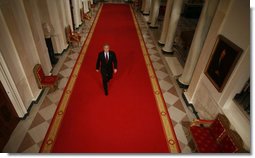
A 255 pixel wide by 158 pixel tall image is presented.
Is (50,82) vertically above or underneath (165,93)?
above

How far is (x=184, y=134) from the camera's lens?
14.1ft

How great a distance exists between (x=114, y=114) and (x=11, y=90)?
8.39 ft

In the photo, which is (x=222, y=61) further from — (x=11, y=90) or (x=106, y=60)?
A: (x=11, y=90)

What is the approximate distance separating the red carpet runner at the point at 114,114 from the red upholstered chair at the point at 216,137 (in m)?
0.60

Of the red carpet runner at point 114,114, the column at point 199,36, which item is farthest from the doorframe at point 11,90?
the column at point 199,36

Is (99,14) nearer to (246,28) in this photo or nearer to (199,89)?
(199,89)

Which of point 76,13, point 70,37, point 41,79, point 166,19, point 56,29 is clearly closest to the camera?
point 41,79

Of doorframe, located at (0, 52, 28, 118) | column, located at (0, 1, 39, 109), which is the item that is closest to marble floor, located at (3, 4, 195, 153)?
doorframe, located at (0, 52, 28, 118)

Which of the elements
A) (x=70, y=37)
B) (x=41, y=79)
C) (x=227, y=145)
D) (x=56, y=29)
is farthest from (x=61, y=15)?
(x=227, y=145)

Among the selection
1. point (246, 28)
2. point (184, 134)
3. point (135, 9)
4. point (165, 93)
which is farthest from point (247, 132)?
point (135, 9)

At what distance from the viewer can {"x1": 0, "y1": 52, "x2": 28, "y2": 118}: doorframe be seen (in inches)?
143

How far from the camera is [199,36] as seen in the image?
15.9 feet

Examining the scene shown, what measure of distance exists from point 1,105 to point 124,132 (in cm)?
284

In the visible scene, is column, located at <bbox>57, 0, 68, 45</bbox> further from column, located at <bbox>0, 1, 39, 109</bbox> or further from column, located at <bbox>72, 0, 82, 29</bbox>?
column, located at <bbox>0, 1, 39, 109</bbox>
